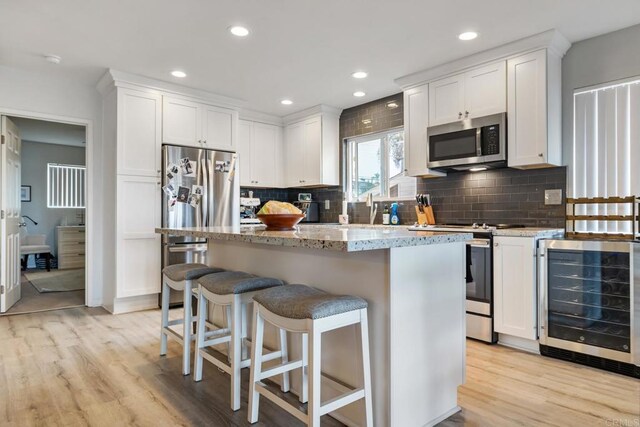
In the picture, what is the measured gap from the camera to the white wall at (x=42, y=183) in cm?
732

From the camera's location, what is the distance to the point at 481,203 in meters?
3.74

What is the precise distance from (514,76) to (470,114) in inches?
17.7

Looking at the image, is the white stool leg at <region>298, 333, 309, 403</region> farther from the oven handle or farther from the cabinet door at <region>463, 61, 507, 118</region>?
the cabinet door at <region>463, 61, 507, 118</region>

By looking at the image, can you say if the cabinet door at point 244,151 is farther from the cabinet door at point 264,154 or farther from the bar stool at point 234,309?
the bar stool at point 234,309

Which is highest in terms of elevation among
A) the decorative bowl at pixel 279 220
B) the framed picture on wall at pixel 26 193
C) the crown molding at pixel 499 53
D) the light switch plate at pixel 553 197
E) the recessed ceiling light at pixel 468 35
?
the recessed ceiling light at pixel 468 35

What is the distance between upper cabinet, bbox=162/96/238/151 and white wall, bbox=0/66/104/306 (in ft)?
2.74

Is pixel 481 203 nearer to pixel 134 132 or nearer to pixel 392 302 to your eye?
pixel 392 302

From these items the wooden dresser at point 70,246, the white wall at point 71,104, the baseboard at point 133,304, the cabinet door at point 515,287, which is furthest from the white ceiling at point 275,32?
the wooden dresser at point 70,246

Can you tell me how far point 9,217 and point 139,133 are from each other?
161 cm

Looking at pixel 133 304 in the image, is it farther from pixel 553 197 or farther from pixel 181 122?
pixel 553 197

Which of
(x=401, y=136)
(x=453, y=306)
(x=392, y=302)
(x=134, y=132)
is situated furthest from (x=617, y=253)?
(x=134, y=132)

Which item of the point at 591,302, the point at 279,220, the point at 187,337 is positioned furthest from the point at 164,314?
the point at 591,302

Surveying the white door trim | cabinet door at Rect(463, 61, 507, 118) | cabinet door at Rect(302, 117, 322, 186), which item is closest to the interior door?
the white door trim

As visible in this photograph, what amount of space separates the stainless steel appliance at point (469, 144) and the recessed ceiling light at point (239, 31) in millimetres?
1882
